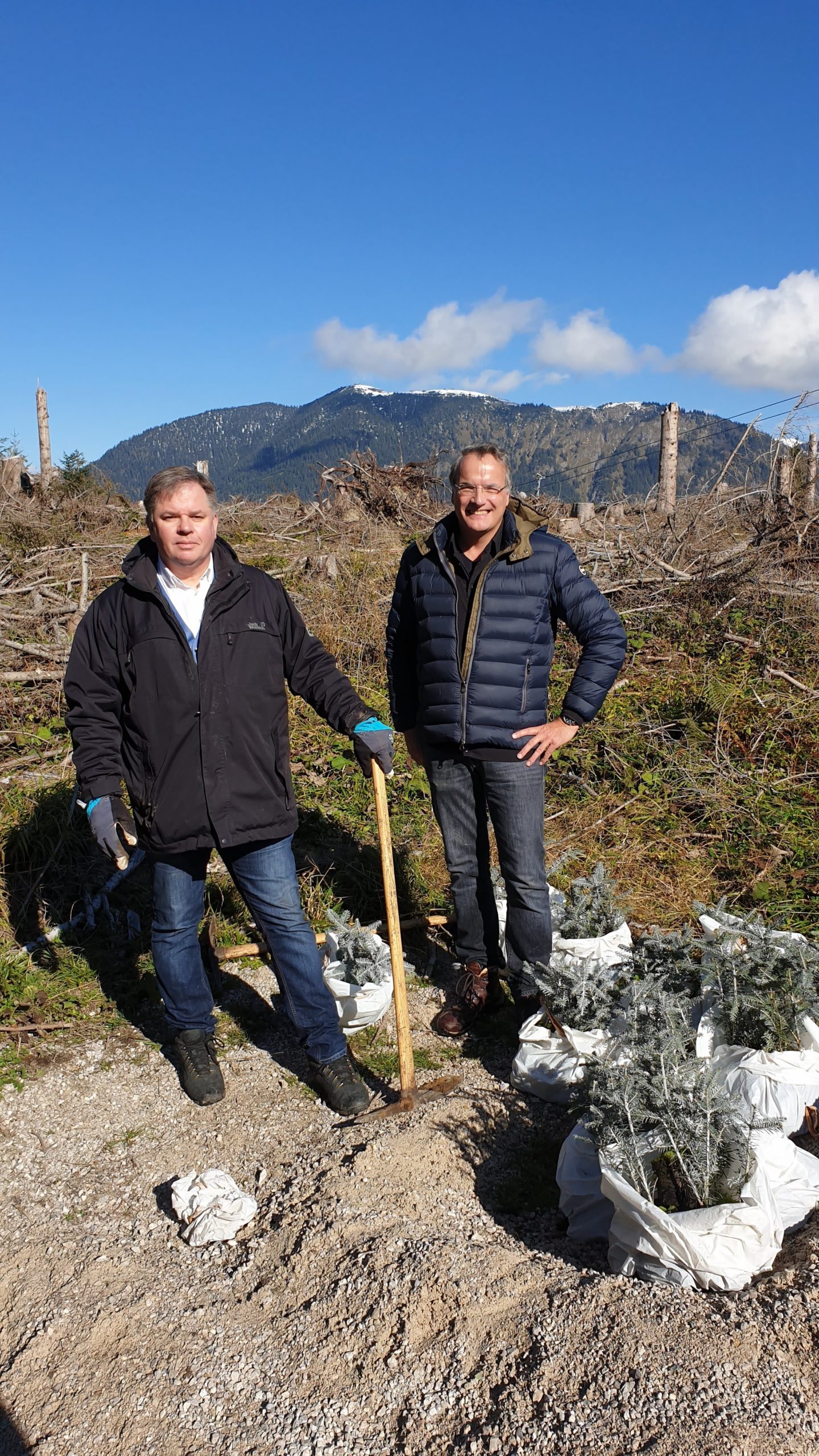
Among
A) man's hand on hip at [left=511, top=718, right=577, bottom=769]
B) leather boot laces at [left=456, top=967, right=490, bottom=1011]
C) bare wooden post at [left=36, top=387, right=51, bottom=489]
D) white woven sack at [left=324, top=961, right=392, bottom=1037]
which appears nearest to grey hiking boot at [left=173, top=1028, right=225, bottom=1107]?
white woven sack at [left=324, top=961, right=392, bottom=1037]

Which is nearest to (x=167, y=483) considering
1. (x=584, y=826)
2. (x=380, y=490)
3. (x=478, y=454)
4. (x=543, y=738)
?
(x=478, y=454)

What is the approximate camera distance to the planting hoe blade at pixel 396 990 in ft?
10.1

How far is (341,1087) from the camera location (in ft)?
10.6

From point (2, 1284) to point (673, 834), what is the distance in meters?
3.77

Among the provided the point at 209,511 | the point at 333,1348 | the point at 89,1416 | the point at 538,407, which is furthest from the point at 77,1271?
the point at 538,407

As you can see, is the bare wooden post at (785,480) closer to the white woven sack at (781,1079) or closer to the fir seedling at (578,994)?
the fir seedling at (578,994)

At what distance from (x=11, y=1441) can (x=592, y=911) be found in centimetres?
257

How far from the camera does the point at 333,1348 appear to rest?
2139 millimetres

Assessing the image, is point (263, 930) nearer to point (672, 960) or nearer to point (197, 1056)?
A: point (197, 1056)

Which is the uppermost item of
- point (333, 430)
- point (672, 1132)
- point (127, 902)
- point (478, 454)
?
point (333, 430)

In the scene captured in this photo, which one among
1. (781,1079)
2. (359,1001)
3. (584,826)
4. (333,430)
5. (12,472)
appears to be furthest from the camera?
(333,430)

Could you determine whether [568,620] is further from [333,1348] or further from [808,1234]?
[333,1348]

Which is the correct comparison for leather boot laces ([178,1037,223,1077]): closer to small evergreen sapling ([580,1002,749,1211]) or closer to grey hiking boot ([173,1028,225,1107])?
grey hiking boot ([173,1028,225,1107])

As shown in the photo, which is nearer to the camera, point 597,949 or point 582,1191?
point 582,1191
